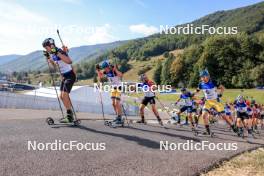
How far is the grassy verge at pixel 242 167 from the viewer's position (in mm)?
8694

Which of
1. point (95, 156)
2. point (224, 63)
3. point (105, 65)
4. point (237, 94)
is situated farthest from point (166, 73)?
point (95, 156)

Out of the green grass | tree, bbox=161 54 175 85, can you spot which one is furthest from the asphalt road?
tree, bbox=161 54 175 85

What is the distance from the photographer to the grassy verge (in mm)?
8694

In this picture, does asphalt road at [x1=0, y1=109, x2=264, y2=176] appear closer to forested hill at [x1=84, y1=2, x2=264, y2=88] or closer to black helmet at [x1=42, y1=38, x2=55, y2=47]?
black helmet at [x1=42, y1=38, x2=55, y2=47]

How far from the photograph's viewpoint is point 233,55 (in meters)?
101

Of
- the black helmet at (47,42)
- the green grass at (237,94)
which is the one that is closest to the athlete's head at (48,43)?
the black helmet at (47,42)

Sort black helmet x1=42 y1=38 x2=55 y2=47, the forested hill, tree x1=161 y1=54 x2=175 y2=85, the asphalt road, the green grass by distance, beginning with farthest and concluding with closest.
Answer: tree x1=161 y1=54 x2=175 y2=85 → the forested hill → the green grass → black helmet x1=42 y1=38 x2=55 y2=47 → the asphalt road

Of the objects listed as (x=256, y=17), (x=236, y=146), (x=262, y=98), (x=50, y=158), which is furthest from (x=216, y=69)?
(x=256, y=17)

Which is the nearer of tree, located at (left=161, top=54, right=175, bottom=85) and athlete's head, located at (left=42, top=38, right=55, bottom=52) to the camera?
athlete's head, located at (left=42, top=38, right=55, bottom=52)

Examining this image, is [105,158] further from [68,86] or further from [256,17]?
[256,17]

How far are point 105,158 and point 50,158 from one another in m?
1.30

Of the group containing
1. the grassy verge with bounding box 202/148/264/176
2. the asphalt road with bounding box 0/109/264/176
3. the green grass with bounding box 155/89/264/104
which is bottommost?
the green grass with bounding box 155/89/264/104

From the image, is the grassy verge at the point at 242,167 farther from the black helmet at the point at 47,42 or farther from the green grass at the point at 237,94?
the green grass at the point at 237,94

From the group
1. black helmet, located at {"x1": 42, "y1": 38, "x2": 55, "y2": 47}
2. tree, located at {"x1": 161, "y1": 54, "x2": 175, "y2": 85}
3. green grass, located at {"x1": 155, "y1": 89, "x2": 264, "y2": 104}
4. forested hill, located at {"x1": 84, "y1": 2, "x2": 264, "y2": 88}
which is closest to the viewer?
black helmet, located at {"x1": 42, "y1": 38, "x2": 55, "y2": 47}
